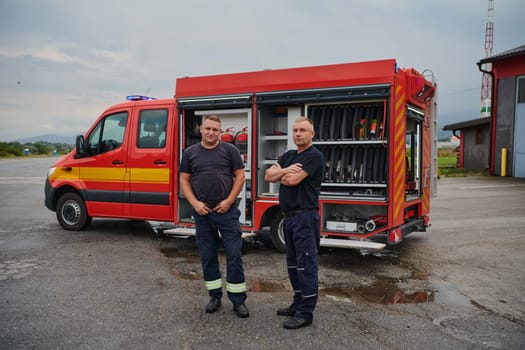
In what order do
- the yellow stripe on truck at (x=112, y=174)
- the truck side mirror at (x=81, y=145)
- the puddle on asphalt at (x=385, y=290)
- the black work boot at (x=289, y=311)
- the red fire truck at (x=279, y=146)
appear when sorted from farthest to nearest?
the truck side mirror at (x=81, y=145) < the yellow stripe on truck at (x=112, y=174) < the red fire truck at (x=279, y=146) < the puddle on asphalt at (x=385, y=290) < the black work boot at (x=289, y=311)

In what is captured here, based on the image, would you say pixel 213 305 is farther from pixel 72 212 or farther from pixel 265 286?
pixel 72 212

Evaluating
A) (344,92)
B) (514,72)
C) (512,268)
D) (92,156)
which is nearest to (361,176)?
(344,92)

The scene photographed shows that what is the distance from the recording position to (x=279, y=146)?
749cm

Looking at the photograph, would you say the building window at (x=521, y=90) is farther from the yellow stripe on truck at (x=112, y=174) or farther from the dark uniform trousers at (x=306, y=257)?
the dark uniform trousers at (x=306, y=257)

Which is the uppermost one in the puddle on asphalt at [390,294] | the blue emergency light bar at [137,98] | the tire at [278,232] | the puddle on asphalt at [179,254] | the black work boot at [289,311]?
the blue emergency light bar at [137,98]

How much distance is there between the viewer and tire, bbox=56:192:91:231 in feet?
28.6

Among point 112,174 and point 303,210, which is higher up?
point 112,174

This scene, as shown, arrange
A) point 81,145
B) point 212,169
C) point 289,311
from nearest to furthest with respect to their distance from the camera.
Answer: point 289,311 < point 212,169 < point 81,145

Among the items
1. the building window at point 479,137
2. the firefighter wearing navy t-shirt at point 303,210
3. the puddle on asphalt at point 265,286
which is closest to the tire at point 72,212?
the puddle on asphalt at point 265,286

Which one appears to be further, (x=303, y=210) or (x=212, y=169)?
(x=212, y=169)

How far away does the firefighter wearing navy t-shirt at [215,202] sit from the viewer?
14.7 feet

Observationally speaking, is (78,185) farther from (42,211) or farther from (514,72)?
(514,72)

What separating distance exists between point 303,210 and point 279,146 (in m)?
3.37

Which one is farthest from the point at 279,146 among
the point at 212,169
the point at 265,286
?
the point at 212,169
